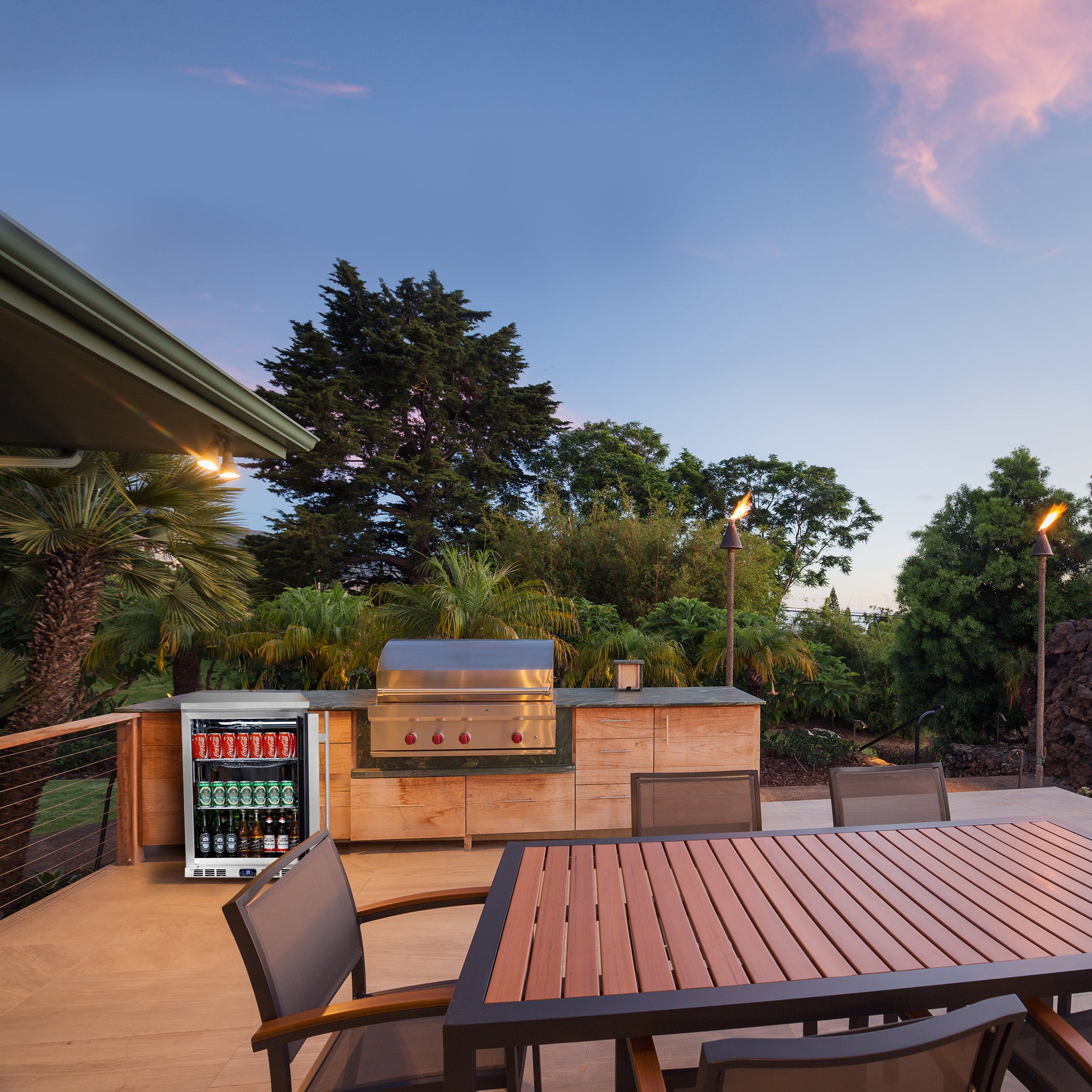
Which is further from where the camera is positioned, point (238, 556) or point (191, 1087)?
point (238, 556)

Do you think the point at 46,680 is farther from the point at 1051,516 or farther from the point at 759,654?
the point at 1051,516

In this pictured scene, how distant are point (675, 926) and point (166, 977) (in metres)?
2.28

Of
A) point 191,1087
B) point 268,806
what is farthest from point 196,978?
point 268,806

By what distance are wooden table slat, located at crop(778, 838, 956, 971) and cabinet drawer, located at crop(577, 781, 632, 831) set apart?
7.11 ft

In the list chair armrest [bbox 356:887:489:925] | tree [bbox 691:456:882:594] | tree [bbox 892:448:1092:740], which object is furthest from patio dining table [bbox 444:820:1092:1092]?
tree [bbox 691:456:882:594]

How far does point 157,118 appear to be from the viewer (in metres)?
8.05

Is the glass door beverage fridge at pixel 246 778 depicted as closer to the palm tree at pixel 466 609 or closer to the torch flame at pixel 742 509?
the palm tree at pixel 466 609

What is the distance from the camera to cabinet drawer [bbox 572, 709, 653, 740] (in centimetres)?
375

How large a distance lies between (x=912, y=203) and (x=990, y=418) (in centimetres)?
483

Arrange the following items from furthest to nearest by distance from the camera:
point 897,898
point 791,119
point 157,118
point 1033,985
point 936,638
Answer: point 936,638, point 157,118, point 791,119, point 897,898, point 1033,985

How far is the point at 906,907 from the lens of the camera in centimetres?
140

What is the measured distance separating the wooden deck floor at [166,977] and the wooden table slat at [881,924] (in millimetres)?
841

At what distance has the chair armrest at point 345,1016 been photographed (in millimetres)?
1098

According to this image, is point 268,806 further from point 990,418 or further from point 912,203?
point 990,418
